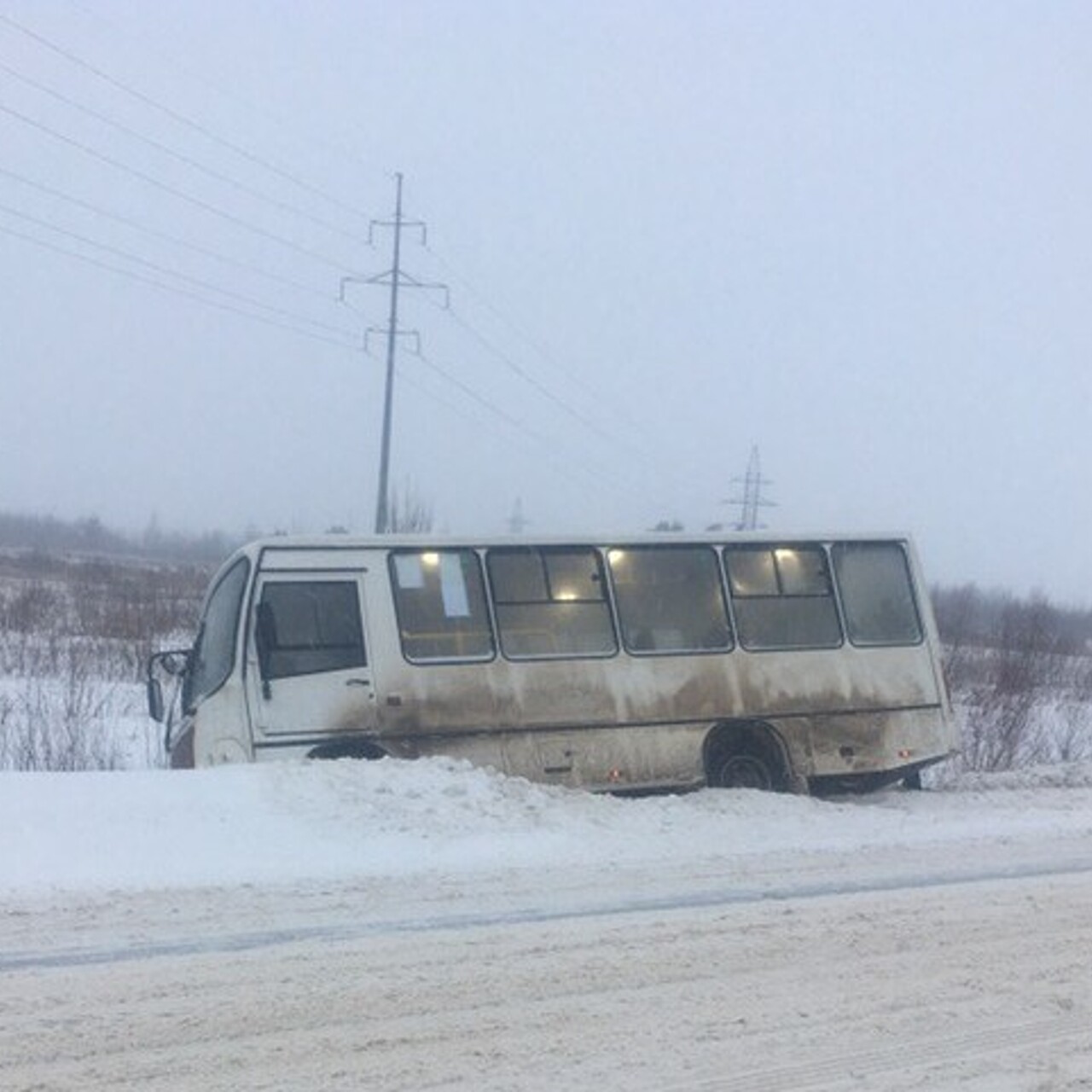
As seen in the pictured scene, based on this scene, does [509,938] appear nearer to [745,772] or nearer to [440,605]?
[440,605]

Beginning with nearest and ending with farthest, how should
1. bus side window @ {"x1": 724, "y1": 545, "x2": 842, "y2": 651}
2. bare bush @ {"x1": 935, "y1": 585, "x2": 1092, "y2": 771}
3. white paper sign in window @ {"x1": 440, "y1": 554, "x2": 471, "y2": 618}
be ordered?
white paper sign in window @ {"x1": 440, "y1": 554, "x2": 471, "y2": 618}, bus side window @ {"x1": 724, "y1": 545, "x2": 842, "y2": 651}, bare bush @ {"x1": 935, "y1": 585, "x2": 1092, "y2": 771}

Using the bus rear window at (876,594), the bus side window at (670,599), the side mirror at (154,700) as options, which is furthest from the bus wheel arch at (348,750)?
the bus rear window at (876,594)

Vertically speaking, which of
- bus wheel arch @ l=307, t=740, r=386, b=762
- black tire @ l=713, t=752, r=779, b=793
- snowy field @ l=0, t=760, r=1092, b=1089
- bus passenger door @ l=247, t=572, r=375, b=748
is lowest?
snowy field @ l=0, t=760, r=1092, b=1089

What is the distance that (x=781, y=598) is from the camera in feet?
51.5

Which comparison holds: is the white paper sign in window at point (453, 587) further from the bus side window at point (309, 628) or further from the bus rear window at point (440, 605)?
the bus side window at point (309, 628)

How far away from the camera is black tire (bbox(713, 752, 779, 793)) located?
14953 mm

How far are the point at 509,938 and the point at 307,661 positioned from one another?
6.07 meters

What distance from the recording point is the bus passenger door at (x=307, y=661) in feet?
44.7

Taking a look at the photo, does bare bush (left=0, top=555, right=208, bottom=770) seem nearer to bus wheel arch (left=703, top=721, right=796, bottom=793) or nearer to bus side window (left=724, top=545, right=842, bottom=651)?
bus wheel arch (left=703, top=721, right=796, bottom=793)

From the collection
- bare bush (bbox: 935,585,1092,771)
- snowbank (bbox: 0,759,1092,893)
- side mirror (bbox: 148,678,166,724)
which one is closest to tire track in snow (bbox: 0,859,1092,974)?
snowbank (bbox: 0,759,1092,893)

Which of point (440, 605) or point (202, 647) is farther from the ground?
point (440, 605)

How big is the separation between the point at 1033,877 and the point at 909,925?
2195 mm

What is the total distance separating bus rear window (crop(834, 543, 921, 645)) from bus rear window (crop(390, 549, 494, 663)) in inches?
154

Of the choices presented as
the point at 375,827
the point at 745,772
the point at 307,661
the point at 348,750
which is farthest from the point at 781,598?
the point at 375,827
